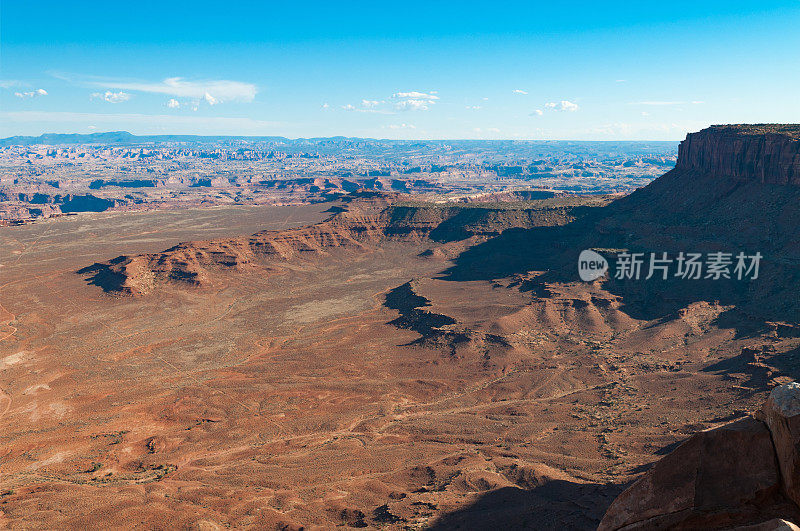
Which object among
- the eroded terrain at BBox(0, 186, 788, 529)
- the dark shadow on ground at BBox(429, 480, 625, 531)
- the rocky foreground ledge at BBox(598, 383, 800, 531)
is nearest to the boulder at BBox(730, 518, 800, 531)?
the rocky foreground ledge at BBox(598, 383, 800, 531)

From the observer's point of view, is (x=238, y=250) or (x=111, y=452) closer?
(x=111, y=452)

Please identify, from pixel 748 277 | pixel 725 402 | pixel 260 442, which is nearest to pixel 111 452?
pixel 260 442

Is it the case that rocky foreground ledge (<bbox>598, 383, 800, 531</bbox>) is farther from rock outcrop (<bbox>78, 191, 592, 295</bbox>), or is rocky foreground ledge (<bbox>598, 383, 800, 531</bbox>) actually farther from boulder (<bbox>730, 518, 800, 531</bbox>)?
rock outcrop (<bbox>78, 191, 592, 295</bbox>)

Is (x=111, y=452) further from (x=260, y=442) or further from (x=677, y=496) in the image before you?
(x=677, y=496)

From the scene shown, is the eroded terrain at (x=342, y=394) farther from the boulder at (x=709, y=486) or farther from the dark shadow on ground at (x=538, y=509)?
the boulder at (x=709, y=486)

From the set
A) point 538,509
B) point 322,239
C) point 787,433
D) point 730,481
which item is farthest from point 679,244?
point 787,433

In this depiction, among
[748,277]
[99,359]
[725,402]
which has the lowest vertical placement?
[99,359]

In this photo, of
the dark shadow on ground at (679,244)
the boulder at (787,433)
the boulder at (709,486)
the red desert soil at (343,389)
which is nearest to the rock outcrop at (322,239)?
the red desert soil at (343,389)
